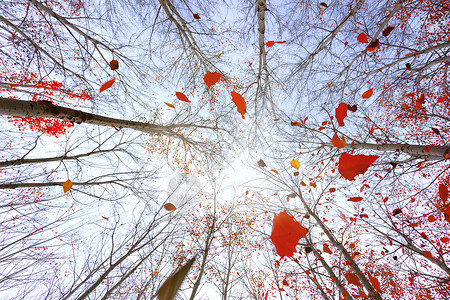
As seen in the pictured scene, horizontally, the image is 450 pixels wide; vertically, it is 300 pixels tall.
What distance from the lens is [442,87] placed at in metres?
4.06

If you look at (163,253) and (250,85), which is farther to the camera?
(163,253)

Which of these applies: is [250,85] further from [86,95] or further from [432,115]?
[432,115]

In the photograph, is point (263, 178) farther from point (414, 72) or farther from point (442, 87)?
point (442, 87)

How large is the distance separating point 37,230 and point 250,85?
5701 mm

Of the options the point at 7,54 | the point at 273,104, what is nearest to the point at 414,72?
the point at 273,104

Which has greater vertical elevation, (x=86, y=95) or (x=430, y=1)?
(x=430, y=1)

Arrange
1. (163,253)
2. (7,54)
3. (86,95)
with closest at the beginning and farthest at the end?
1. (7,54)
2. (86,95)
3. (163,253)

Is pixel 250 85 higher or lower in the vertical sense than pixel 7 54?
higher

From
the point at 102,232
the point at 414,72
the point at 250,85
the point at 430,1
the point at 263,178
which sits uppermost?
the point at 430,1

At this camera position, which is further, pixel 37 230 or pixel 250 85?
pixel 250 85

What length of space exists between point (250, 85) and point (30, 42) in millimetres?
4261

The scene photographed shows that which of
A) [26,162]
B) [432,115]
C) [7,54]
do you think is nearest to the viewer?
[7,54]

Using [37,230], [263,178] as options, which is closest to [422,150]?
[263,178]

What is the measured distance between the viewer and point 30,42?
304 centimetres
